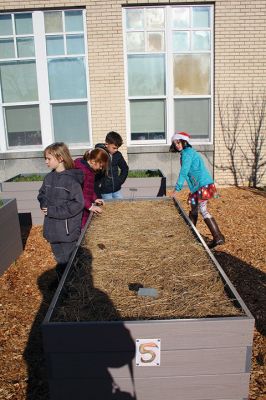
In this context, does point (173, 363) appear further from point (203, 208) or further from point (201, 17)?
point (201, 17)

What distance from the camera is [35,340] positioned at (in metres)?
3.72

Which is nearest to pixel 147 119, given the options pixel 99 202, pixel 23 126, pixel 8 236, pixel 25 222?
pixel 23 126

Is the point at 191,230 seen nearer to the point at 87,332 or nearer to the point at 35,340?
the point at 35,340

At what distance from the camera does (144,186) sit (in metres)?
7.23

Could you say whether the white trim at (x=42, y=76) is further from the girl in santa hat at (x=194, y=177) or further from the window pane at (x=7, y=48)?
the girl in santa hat at (x=194, y=177)

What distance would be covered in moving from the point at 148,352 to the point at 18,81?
9116mm

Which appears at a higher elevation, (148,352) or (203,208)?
(148,352)

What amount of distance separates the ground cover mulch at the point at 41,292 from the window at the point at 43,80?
376cm

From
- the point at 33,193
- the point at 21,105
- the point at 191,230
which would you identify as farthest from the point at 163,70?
the point at 191,230

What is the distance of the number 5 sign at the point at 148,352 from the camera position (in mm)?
2107

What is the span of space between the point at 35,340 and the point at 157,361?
1981 millimetres

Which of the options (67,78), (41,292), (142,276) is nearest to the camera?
(142,276)

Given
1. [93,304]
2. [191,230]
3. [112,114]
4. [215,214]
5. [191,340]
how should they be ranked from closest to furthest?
1. [191,340]
2. [93,304]
3. [191,230]
4. [215,214]
5. [112,114]

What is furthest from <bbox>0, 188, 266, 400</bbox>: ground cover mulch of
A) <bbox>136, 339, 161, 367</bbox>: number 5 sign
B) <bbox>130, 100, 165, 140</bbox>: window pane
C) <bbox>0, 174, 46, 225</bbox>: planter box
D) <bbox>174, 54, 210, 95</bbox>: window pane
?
<bbox>174, 54, 210, 95</bbox>: window pane
